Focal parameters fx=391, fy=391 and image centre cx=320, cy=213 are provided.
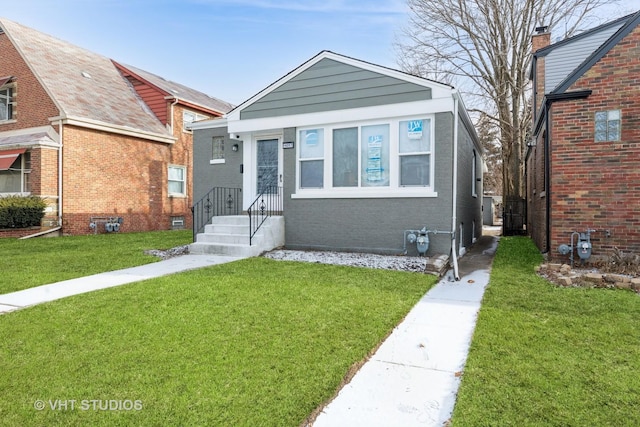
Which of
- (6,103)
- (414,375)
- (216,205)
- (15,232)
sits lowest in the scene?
(414,375)

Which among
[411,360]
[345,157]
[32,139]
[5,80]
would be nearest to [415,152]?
[345,157]

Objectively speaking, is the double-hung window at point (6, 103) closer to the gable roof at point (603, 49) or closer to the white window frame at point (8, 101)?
the white window frame at point (8, 101)

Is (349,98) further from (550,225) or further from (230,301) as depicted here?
(230,301)

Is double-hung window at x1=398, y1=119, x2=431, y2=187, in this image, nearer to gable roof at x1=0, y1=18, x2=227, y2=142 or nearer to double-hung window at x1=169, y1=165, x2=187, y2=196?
gable roof at x1=0, y1=18, x2=227, y2=142

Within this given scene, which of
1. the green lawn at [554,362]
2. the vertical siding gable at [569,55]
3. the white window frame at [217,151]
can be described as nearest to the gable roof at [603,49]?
the green lawn at [554,362]

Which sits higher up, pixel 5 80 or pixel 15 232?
pixel 5 80

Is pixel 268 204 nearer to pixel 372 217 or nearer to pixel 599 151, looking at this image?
pixel 372 217

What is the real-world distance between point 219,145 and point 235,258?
4079 millimetres

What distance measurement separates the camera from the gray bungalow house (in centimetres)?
784

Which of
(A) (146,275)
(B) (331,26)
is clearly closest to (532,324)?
(A) (146,275)

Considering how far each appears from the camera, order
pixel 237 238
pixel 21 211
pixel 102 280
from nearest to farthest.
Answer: pixel 102 280 < pixel 237 238 < pixel 21 211

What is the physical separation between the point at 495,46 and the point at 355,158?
45.4 feet

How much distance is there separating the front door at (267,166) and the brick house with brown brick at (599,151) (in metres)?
5.99

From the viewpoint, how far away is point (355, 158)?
8.58 meters
